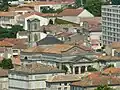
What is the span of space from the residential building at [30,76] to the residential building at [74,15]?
139 feet

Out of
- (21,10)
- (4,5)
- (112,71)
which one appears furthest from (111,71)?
(4,5)

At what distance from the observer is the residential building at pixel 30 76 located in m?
68.8

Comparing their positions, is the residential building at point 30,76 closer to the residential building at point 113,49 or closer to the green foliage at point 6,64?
the green foliage at point 6,64

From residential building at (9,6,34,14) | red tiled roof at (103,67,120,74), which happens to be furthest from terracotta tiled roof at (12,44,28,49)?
residential building at (9,6,34,14)

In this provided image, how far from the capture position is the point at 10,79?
7062 centimetres

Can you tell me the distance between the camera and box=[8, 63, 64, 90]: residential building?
68812mm

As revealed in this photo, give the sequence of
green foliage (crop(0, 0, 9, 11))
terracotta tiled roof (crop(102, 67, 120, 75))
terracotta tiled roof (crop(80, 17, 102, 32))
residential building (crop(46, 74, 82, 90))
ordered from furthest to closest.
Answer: green foliage (crop(0, 0, 9, 11)) → terracotta tiled roof (crop(80, 17, 102, 32)) → terracotta tiled roof (crop(102, 67, 120, 75)) → residential building (crop(46, 74, 82, 90))

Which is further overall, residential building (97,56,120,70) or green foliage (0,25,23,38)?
green foliage (0,25,23,38)

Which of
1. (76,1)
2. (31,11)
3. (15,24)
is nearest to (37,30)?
(15,24)

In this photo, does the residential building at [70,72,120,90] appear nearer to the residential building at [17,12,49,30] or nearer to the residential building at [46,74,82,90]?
the residential building at [46,74,82,90]

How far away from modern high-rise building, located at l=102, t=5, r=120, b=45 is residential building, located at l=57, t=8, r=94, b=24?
13447 millimetres

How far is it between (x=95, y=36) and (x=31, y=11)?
952 inches

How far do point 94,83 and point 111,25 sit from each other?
110 ft

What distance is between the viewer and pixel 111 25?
321 feet
